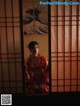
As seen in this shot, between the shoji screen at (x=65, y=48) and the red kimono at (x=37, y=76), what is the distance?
4.3 inches

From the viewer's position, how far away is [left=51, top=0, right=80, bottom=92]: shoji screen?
350 centimetres

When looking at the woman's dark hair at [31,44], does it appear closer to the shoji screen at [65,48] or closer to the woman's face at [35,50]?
the woman's face at [35,50]

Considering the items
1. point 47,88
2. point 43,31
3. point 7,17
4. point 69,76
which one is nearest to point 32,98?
point 47,88

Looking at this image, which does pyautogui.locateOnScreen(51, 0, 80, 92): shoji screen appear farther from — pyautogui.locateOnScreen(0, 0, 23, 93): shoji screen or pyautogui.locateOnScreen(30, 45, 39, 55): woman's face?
pyautogui.locateOnScreen(0, 0, 23, 93): shoji screen

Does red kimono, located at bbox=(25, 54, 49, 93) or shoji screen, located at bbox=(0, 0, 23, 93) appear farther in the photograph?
red kimono, located at bbox=(25, 54, 49, 93)

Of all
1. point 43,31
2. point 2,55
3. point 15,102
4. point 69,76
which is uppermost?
point 43,31

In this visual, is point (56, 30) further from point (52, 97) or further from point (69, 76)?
point (52, 97)

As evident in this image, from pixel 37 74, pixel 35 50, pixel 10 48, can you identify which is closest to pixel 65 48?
pixel 35 50

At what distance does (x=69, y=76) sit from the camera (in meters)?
3.64

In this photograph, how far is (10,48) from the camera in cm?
355

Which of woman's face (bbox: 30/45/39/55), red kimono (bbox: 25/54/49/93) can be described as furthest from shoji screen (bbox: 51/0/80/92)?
woman's face (bbox: 30/45/39/55)

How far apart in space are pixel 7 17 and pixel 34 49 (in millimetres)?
612

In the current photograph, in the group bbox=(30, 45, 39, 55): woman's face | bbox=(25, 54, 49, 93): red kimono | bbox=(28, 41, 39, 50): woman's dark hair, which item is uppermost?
bbox=(28, 41, 39, 50): woman's dark hair

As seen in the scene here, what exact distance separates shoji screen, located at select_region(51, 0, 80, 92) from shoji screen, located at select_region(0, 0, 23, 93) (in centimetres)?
51
